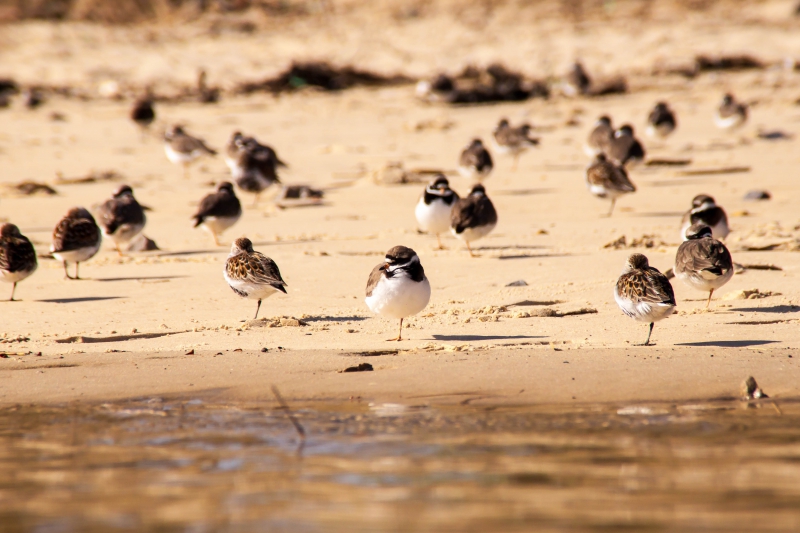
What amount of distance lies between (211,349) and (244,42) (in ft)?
85.2

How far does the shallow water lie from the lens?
4.77m

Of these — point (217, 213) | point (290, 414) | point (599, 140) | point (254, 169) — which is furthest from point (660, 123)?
point (290, 414)

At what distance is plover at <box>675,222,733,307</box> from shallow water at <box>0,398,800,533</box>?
2.29 meters

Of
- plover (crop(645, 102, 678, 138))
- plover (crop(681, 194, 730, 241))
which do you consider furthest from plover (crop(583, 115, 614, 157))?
plover (crop(681, 194, 730, 241))

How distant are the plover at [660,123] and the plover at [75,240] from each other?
12651 mm

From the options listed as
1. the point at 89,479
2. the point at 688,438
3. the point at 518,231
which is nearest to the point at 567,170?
the point at 518,231

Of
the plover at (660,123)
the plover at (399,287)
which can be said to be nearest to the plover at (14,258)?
the plover at (399,287)

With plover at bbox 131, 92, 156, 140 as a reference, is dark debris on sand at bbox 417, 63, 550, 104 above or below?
above

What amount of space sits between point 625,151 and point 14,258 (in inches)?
416

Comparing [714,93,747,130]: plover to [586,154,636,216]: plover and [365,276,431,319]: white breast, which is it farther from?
[365,276,431,319]: white breast

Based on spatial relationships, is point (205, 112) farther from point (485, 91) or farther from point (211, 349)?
point (211, 349)

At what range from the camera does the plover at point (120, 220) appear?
1190 cm

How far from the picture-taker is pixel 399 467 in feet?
17.9

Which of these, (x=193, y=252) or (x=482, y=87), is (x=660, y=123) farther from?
(x=193, y=252)
